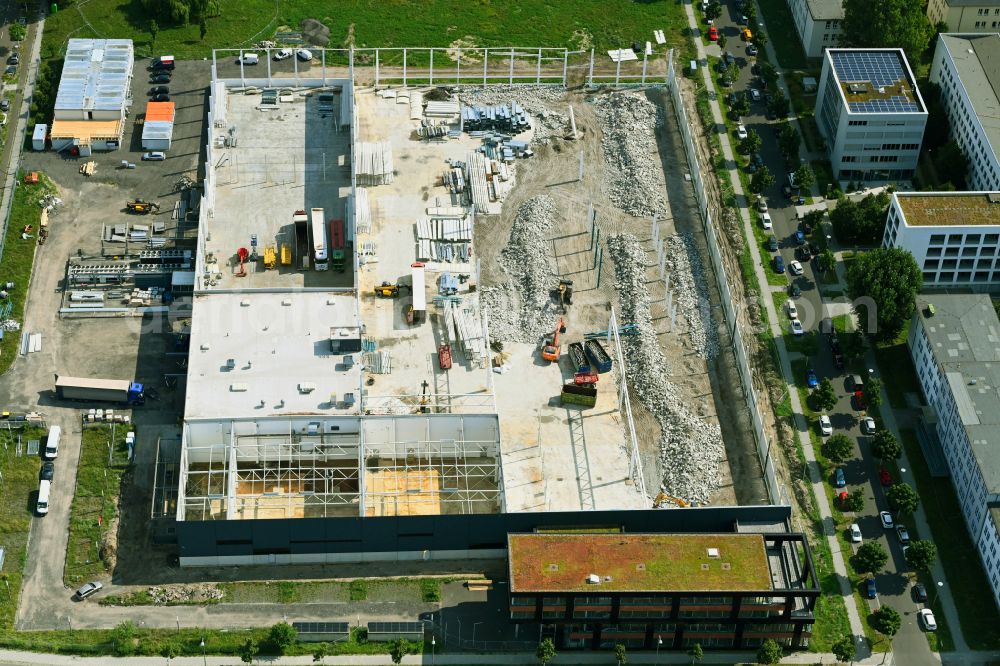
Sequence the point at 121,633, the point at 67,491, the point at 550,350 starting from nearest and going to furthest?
1. the point at 121,633
2. the point at 67,491
3. the point at 550,350

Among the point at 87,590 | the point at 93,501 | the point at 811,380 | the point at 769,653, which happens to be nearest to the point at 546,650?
the point at 769,653

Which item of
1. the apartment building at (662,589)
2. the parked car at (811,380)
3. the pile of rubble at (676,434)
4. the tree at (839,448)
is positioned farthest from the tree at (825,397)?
the apartment building at (662,589)

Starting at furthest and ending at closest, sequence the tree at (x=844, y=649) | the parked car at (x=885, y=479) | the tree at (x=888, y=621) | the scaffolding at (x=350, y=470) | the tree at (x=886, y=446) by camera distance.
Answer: the parked car at (x=885, y=479) < the tree at (x=886, y=446) < the scaffolding at (x=350, y=470) < the tree at (x=888, y=621) < the tree at (x=844, y=649)

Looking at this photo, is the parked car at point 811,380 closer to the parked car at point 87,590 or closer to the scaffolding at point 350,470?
the scaffolding at point 350,470

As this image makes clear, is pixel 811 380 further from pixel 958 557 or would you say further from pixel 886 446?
pixel 958 557

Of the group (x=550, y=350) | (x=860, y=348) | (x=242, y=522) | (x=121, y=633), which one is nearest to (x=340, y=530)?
(x=242, y=522)

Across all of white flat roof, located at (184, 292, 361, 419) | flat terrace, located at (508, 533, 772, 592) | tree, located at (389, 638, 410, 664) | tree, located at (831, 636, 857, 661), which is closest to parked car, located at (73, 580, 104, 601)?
white flat roof, located at (184, 292, 361, 419)

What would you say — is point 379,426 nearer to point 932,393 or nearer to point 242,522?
point 242,522
